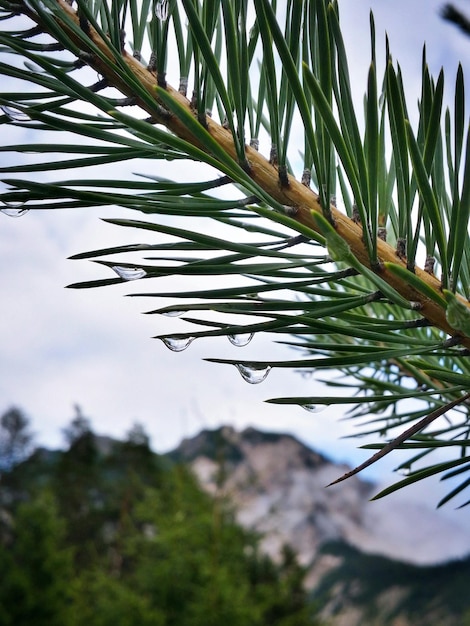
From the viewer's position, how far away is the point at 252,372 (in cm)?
16

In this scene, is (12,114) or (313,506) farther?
(313,506)

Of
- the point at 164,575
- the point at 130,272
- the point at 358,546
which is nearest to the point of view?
the point at 130,272

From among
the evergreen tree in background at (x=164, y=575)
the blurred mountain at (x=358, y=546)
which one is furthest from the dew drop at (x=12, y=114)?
the blurred mountain at (x=358, y=546)

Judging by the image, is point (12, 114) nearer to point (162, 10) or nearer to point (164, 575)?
point (162, 10)

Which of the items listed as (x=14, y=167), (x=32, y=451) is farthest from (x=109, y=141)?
(x=32, y=451)

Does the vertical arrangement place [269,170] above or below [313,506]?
above

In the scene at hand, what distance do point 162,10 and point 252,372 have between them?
9 centimetres

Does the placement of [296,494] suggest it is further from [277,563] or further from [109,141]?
[109,141]

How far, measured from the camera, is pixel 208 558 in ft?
6.71

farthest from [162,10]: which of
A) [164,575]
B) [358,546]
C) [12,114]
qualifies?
[358,546]

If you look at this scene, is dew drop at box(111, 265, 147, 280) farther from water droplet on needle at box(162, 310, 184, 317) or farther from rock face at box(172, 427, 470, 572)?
rock face at box(172, 427, 470, 572)

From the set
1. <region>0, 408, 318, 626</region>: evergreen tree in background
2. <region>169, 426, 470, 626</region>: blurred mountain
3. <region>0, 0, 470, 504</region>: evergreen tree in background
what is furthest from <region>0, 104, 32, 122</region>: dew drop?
<region>169, 426, 470, 626</region>: blurred mountain

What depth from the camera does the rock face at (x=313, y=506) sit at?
3.98m

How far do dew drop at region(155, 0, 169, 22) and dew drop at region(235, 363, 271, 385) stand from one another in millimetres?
86
